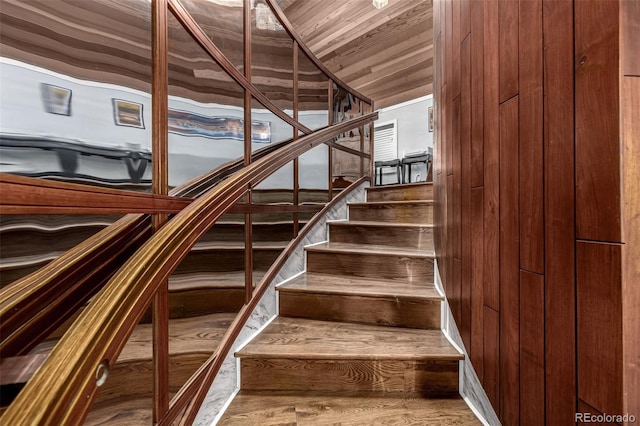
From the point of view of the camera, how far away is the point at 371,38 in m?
3.41

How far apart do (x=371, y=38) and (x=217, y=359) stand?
147 inches

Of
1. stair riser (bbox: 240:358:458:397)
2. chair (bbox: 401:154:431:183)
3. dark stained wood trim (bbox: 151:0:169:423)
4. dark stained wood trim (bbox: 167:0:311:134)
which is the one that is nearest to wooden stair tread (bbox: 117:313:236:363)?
dark stained wood trim (bbox: 151:0:169:423)

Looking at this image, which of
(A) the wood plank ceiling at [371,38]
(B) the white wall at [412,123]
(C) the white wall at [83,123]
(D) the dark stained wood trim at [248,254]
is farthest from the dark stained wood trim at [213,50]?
(B) the white wall at [412,123]

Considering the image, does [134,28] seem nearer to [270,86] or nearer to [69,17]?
[69,17]

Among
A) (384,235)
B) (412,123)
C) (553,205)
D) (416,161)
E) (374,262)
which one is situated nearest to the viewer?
(553,205)

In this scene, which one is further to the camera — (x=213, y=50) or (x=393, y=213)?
(x=393, y=213)

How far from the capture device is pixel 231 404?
3.53ft

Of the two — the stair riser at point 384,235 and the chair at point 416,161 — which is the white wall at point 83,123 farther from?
the chair at point 416,161

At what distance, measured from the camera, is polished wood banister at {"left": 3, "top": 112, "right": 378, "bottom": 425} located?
0.35 metres

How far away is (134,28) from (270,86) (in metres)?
0.84

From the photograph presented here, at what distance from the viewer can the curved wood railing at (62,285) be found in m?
0.40

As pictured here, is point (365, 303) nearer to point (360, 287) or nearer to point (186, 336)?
point (360, 287)

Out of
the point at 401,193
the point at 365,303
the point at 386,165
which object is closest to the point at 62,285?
the point at 365,303

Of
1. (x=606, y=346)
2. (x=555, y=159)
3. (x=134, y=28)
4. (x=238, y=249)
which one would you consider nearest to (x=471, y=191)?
(x=555, y=159)
